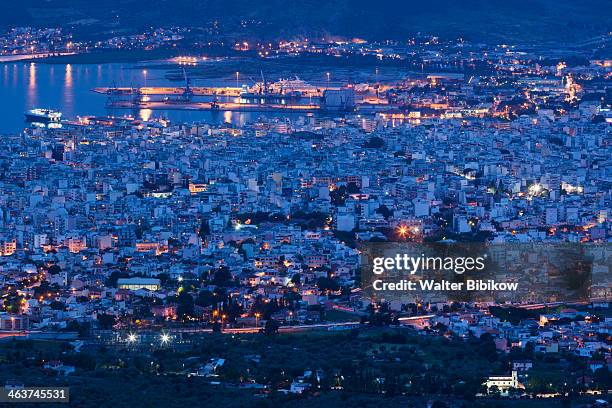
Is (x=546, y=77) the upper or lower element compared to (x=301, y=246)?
upper

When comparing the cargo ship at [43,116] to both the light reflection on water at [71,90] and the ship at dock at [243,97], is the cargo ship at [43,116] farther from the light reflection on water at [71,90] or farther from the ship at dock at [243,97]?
the ship at dock at [243,97]

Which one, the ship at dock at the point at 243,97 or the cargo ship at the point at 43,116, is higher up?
the ship at dock at the point at 243,97

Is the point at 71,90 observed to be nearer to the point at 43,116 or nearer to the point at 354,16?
the point at 43,116

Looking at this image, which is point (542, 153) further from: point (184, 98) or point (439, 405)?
point (439, 405)

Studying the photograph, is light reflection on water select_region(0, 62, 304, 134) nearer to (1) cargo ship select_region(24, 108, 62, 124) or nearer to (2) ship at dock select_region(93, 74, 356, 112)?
(1) cargo ship select_region(24, 108, 62, 124)

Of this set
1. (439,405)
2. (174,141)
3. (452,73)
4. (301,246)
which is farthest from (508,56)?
(439,405)

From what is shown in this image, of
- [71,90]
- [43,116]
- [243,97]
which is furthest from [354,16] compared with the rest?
[43,116]

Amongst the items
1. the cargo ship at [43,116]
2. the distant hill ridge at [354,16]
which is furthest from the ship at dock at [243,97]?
the distant hill ridge at [354,16]

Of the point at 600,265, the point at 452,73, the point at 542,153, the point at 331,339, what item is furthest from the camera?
the point at 452,73
